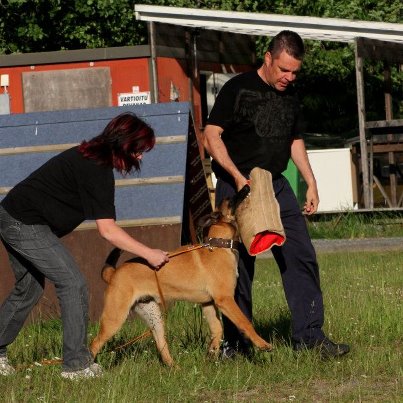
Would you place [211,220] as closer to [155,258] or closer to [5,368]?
[155,258]

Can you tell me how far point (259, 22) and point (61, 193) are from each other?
1233 cm

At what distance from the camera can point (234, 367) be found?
285 inches

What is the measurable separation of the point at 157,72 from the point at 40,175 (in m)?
12.2

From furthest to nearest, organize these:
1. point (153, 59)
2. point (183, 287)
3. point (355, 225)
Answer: point (153, 59) → point (355, 225) → point (183, 287)

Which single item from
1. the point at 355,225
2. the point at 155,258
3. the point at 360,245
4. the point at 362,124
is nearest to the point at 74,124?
the point at 155,258

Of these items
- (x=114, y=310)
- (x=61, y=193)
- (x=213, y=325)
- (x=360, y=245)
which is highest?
(x=61, y=193)

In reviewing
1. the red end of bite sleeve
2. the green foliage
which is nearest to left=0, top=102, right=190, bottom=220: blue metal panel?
the red end of bite sleeve

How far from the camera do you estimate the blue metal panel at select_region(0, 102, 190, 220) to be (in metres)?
9.82

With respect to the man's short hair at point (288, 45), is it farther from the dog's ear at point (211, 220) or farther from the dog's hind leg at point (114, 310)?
the dog's hind leg at point (114, 310)

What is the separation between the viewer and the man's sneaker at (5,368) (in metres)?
7.23

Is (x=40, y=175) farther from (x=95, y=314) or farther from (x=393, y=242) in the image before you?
(x=393, y=242)

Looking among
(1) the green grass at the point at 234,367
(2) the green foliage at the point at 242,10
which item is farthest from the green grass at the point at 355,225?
(1) the green grass at the point at 234,367

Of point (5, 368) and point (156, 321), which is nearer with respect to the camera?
point (5, 368)

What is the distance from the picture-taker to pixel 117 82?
19.7m
